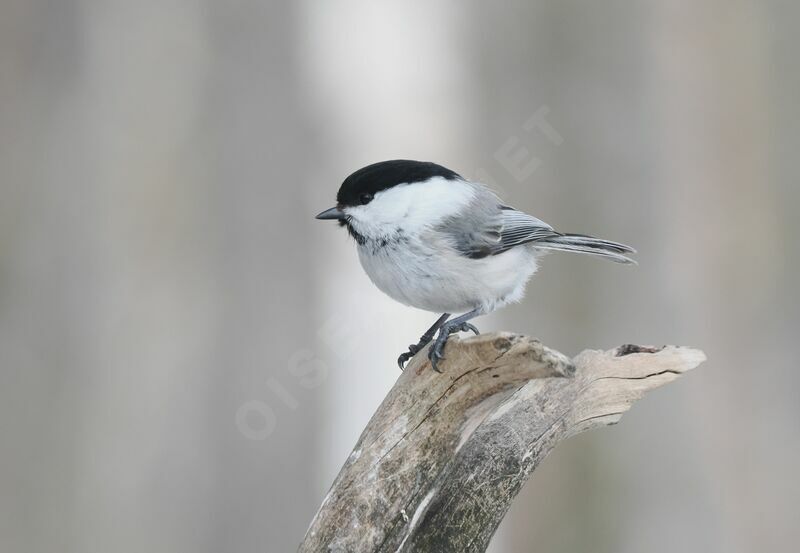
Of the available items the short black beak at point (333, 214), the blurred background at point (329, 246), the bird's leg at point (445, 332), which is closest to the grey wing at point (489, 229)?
the bird's leg at point (445, 332)

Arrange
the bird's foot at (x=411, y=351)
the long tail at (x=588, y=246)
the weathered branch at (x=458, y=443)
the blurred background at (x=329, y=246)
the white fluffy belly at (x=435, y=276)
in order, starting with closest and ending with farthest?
the weathered branch at (x=458, y=443) < the white fluffy belly at (x=435, y=276) < the bird's foot at (x=411, y=351) < the long tail at (x=588, y=246) < the blurred background at (x=329, y=246)

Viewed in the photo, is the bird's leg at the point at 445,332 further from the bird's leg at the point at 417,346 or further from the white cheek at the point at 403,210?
the white cheek at the point at 403,210

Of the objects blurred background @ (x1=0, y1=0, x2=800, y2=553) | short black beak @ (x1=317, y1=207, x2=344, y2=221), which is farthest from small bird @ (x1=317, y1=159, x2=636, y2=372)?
blurred background @ (x1=0, y1=0, x2=800, y2=553)

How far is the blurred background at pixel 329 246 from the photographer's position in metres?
3.29

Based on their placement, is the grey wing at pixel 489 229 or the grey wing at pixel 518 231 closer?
the grey wing at pixel 489 229

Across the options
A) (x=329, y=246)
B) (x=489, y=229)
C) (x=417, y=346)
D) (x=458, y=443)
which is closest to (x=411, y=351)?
(x=417, y=346)

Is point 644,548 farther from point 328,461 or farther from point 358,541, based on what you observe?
point 358,541

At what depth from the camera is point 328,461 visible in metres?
3.47

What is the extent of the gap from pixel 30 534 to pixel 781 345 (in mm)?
3260

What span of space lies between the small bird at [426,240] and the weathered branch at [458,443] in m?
0.25

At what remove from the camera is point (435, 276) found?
2.37 m

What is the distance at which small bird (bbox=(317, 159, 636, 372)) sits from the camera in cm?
238

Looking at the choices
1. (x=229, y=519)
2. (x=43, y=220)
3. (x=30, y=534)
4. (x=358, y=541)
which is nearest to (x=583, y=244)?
(x=358, y=541)

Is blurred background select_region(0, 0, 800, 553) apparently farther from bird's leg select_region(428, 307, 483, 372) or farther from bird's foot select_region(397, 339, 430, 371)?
bird's leg select_region(428, 307, 483, 372)
